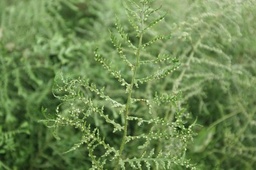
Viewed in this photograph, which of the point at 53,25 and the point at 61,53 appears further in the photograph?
the point at 53,25

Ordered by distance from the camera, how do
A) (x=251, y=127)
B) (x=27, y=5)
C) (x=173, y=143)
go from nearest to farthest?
1. (x=173, y=143)
2. (x=251, y=127)
3. (x=27, y=5)

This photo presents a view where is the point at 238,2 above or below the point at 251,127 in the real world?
above

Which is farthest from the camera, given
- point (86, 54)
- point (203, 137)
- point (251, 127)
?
point (86, 54)

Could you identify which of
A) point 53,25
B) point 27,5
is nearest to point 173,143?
point 53,25

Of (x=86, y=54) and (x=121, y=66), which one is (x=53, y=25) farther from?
(x=121, y=66)

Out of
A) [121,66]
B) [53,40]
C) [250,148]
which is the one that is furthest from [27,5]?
[250,148]

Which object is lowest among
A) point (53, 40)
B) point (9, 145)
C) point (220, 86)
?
point (9, 145)
